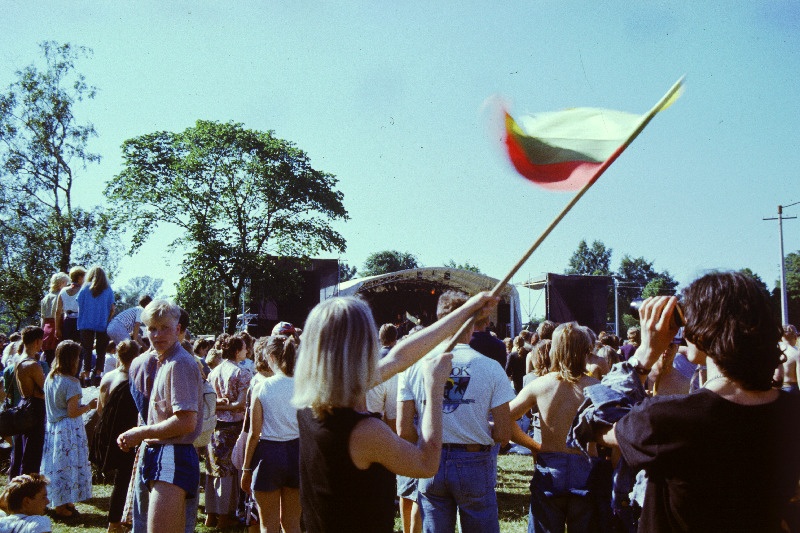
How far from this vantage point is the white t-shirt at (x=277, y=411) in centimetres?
481

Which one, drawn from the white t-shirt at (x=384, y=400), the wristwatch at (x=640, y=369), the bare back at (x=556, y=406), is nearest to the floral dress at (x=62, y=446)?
the white t-shirt at (x=384, y=400)

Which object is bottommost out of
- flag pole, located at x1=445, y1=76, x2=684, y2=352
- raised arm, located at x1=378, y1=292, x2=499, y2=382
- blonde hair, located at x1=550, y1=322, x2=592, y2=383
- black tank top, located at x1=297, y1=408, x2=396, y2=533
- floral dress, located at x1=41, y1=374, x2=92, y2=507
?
floral dress, located at x1=41, y1=374, x2=92, y2=507

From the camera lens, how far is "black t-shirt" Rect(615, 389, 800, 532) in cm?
181

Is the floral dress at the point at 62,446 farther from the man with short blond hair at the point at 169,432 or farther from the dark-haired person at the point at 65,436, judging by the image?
the man with short blond hair at the point at 169,432

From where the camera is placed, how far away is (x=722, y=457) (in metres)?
1.81

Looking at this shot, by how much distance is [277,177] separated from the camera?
104 ft

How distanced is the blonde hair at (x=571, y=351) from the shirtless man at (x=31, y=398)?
17.7 feet

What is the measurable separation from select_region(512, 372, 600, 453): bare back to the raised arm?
58.0 inches

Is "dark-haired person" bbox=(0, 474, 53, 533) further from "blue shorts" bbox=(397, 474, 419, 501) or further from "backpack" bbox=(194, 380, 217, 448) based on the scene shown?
"blue shorts" bbox=(397, 474, 419, 501)

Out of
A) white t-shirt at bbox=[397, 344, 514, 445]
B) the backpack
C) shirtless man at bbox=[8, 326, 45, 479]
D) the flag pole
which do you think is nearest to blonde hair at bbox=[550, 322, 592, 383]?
white t-shirt at bbox=[397, 344, 514, 445]

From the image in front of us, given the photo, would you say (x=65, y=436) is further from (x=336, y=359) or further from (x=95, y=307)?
(x=336, y=359)

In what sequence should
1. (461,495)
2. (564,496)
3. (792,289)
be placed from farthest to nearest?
(792,289), (461,495), (564,496)

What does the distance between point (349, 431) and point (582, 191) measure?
1198 mm

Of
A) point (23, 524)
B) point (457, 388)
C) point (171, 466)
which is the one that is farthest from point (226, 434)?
point (457, 388)
